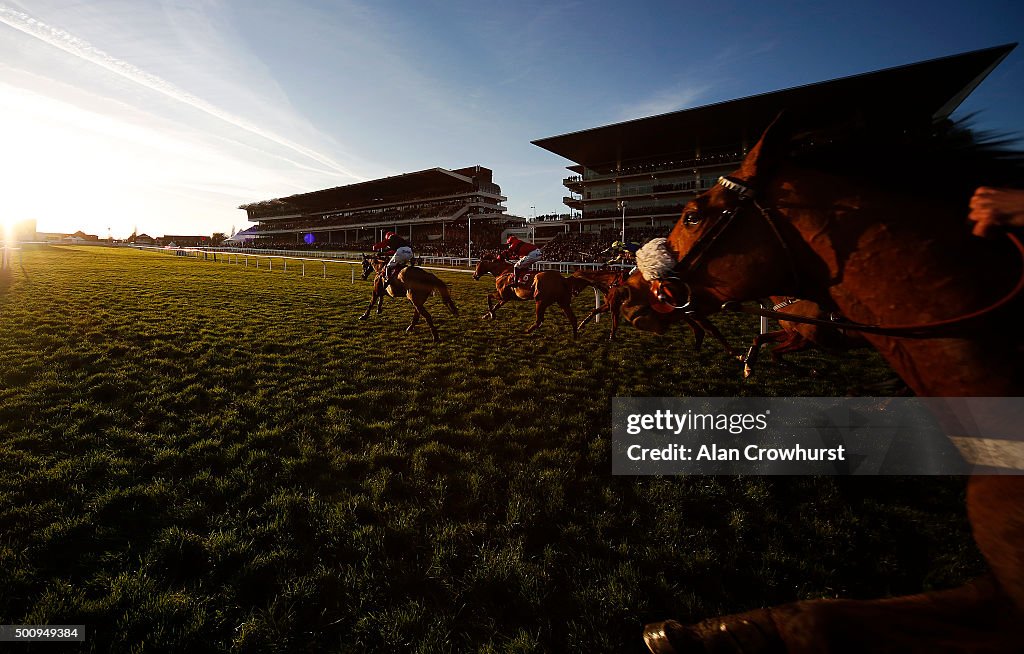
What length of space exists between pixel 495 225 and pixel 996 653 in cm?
5711

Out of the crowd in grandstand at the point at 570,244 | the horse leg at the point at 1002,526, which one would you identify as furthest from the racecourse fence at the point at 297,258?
the horse leg at the point at 1002,526

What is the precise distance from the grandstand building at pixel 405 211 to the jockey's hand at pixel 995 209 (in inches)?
1940

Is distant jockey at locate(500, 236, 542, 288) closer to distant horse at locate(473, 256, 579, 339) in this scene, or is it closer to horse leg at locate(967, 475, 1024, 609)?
distant horse at locate(473, 256, 579, 339)

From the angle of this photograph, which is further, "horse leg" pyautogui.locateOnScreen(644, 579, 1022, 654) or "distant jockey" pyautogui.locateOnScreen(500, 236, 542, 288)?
"distant jockey" pyautogui.locateOnScreen(500, 236, 542, 288)

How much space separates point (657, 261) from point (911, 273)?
1.08 metres

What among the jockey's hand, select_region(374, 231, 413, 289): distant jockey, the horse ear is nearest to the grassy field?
the jockey's hand

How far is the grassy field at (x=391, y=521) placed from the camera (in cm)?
205

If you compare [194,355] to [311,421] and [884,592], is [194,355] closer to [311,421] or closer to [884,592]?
[311,421]

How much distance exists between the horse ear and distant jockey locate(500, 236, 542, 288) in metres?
8.39

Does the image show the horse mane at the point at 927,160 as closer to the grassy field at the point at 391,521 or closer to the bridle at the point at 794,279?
the bridle at the point at 794,279

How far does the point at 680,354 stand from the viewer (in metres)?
7.39

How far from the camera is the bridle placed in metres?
1.31

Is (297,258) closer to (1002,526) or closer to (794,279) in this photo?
(794,279)

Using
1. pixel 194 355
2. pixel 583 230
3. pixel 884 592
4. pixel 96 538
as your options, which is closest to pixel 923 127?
pixel 884 592
